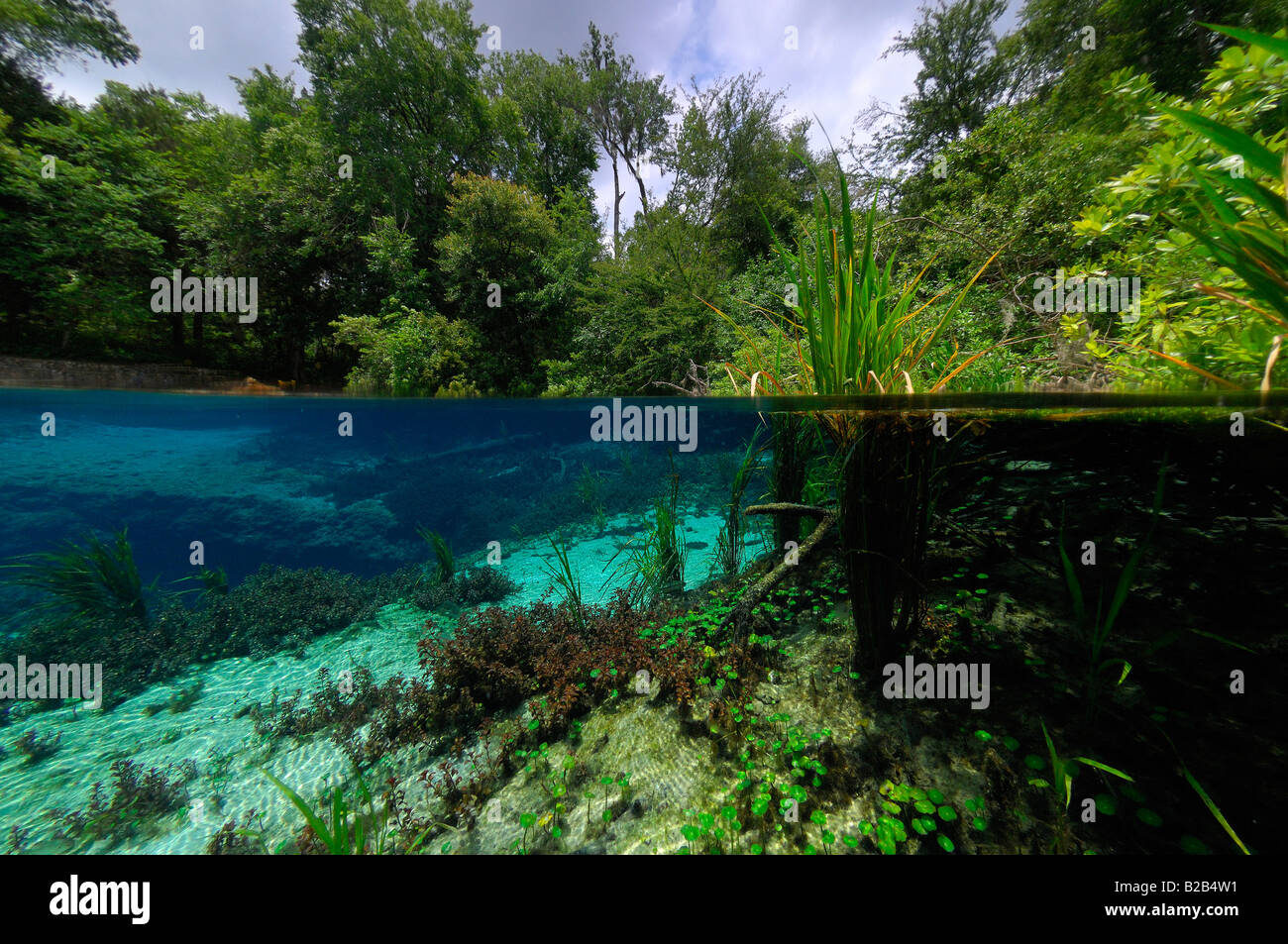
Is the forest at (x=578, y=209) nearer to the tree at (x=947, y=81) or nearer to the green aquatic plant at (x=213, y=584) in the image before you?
the tree at (x=947, y=81)

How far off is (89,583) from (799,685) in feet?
36.9

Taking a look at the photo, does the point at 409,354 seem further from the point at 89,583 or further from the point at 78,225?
the point at 89,583

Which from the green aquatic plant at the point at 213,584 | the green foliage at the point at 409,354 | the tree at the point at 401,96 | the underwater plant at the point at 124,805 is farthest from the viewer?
the tree at the point at 401,96

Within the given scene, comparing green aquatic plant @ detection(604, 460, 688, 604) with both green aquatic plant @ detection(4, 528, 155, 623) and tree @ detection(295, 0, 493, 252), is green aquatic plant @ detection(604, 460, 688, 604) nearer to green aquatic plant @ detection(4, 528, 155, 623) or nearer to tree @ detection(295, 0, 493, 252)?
green aquatic plant @ detection(4, 528, 155, 623)

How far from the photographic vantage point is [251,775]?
12.8 feet

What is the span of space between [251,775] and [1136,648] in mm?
7462

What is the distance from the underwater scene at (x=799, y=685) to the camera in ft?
7.82

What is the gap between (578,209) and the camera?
16.8 metres

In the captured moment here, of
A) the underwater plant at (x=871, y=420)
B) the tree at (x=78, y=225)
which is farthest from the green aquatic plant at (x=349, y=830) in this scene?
the tree at (x=78, y=225)

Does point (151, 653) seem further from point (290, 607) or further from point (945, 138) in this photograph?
point (945, 138)

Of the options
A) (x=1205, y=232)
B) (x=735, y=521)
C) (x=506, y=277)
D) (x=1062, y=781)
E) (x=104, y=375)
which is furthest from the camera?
(x=506, y=277)

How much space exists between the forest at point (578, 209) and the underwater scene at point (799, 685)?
911 mm

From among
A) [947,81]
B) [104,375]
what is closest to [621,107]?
[947,81]
